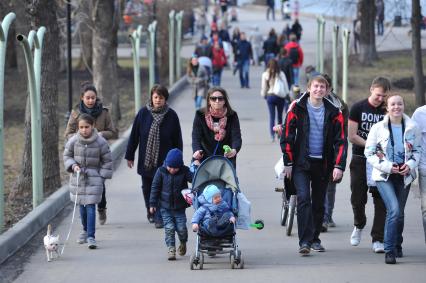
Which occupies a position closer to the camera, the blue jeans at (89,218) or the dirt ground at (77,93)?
the blue jeans at (89,218)

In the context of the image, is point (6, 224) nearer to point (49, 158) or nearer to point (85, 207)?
point (85, 207)

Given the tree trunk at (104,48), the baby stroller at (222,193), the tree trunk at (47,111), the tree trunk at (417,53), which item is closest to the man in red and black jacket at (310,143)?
the baby stroller at (222,193)

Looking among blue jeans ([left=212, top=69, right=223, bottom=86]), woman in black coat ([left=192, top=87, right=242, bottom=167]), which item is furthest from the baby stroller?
blue jeans ([left=212, top=69, right=223, bottom=86])

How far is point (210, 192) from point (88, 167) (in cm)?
178

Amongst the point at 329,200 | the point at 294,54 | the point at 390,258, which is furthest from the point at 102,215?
the point at 294,54

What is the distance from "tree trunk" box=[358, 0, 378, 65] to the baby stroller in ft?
89.9

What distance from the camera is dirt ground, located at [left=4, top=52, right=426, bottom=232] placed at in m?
20.2

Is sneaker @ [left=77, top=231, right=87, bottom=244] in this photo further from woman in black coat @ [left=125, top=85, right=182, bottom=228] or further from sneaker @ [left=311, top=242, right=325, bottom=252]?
sneaker @ [left=311, top=242, right=325, bottom=252]

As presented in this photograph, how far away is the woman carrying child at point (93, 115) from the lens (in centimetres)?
1223

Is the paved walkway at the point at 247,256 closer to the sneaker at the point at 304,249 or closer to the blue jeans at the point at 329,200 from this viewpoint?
the sneaker at the point at 304,249

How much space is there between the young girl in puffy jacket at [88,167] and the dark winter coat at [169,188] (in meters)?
0.90

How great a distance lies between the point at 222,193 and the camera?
405 inches

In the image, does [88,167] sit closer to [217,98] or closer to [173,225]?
[173,225]

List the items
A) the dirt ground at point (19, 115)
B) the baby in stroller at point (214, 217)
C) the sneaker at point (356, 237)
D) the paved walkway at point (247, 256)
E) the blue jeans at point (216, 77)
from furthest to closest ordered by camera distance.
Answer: the blue jeans at point (216, 77) < the dirt ground at point (19, 115) < the sneaker at point (356, 237) < the baby in stroller at point (214, 217) < the paved walkway at point (247, 256)
